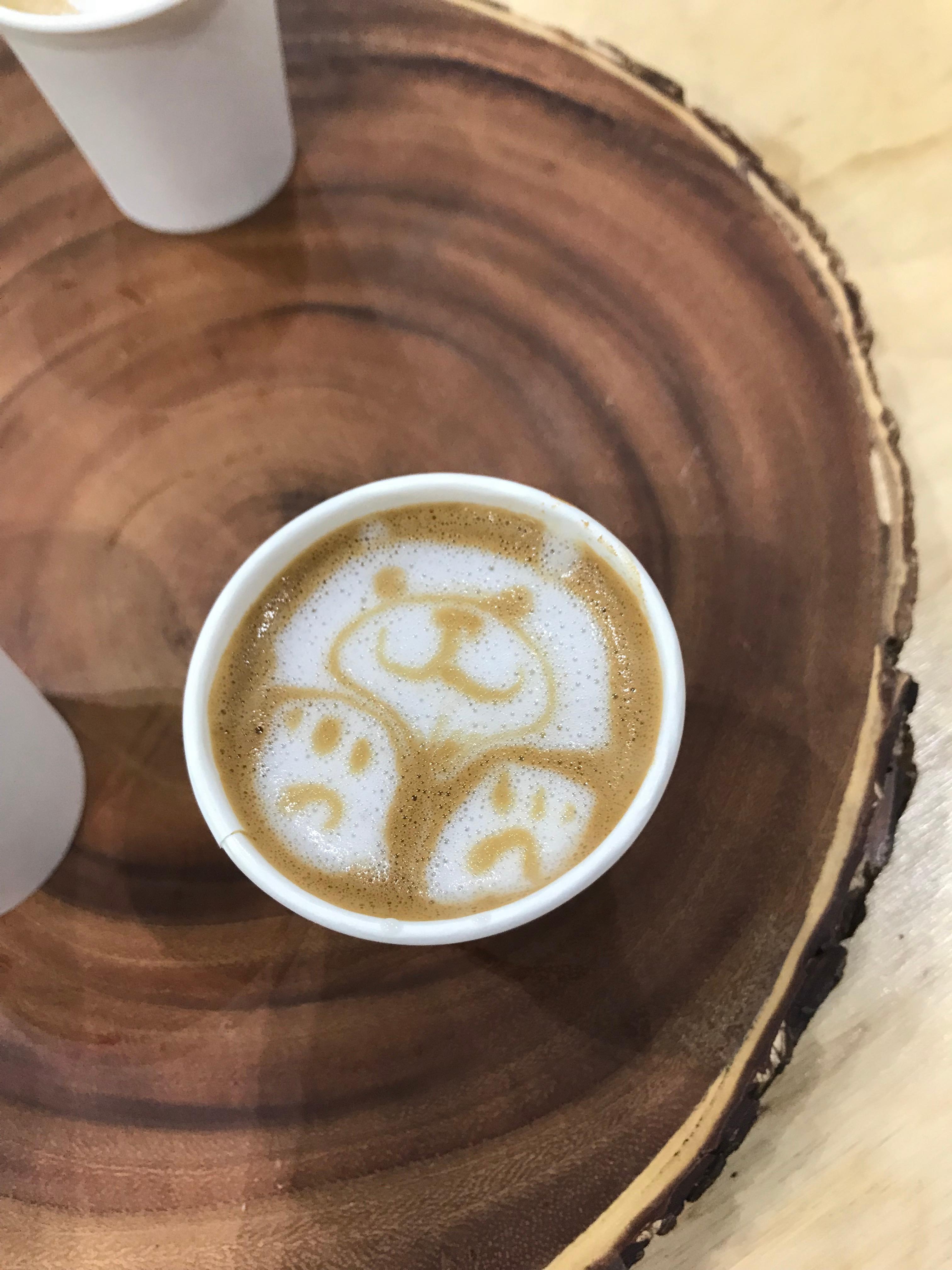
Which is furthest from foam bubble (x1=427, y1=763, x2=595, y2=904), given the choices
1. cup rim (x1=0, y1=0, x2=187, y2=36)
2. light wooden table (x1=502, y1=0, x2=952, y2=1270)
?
cup rim (x1=0, y1=0, x2=187, y2=36)

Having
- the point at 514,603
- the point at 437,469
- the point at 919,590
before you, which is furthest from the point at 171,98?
the point at 919,590

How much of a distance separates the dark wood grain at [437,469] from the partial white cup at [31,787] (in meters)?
0.02

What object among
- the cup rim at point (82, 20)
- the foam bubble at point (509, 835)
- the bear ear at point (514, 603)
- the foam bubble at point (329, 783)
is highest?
the cup rim at point (82, 20)

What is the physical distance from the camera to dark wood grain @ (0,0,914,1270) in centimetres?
64

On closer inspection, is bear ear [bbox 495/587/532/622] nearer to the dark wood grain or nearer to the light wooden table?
the dark wood grain

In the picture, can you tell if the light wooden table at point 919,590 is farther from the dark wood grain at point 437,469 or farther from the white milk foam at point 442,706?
the white milk foam at point 442,706

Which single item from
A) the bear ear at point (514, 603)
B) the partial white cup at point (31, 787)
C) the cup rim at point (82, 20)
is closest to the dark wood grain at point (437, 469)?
the partial white cup at point (31, 787)

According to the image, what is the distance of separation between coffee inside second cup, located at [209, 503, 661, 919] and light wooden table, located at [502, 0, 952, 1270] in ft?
0.90

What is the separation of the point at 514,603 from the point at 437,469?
0.55ft

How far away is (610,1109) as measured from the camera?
0.64 meters

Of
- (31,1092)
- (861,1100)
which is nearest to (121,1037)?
(31,1092)

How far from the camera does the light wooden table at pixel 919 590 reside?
2.16 ft

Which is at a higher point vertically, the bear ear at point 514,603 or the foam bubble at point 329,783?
the bear ear at point 514,603

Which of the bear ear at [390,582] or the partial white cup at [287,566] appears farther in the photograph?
the bear ear at [390,582]
